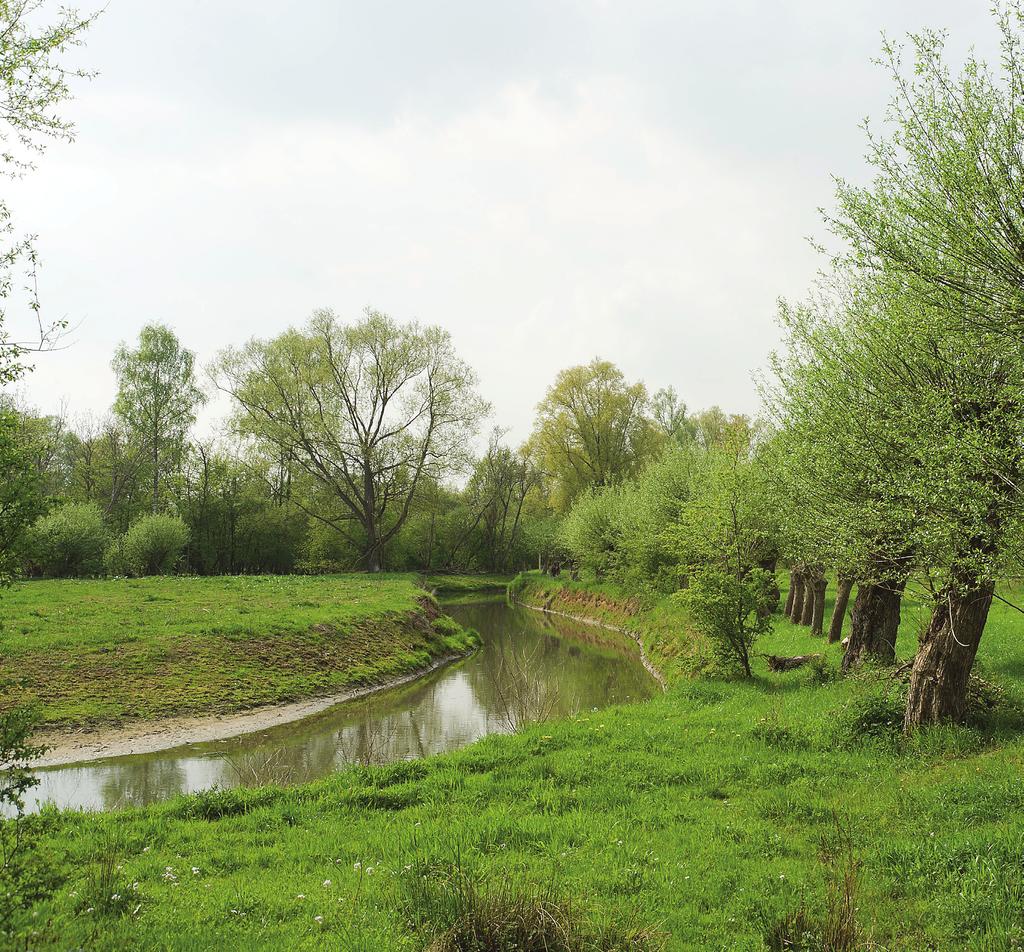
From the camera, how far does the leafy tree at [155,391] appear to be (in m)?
50.8

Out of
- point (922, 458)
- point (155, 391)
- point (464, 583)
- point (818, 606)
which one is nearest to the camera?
point (922, 458)

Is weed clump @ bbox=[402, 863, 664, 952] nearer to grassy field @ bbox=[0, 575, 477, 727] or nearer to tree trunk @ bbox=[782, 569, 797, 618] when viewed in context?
grassy field @ bbox=[0, 575, 477, 727]

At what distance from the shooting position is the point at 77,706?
1653 centimetres

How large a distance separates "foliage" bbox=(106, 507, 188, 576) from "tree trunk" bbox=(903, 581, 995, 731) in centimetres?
3961

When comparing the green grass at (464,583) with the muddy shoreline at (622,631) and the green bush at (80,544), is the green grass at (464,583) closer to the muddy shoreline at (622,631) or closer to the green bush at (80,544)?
the muddy shoreline at (622,631)

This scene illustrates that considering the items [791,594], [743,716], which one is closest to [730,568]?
[743,716]

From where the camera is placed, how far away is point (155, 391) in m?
51.2

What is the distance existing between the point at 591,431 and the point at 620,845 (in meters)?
52.1

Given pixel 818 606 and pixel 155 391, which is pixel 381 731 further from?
pixel 155 391

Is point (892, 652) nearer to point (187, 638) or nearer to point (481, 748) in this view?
point (481, 748)

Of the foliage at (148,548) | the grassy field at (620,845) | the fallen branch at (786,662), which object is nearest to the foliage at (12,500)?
the grassy field at (620,845)

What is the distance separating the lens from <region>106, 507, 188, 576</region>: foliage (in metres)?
39.3

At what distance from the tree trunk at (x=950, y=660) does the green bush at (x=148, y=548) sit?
39.6 meters

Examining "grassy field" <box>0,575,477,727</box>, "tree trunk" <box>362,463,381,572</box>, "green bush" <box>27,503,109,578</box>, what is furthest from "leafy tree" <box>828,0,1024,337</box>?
"tree trunk" <box>362,463,381,572</box>
